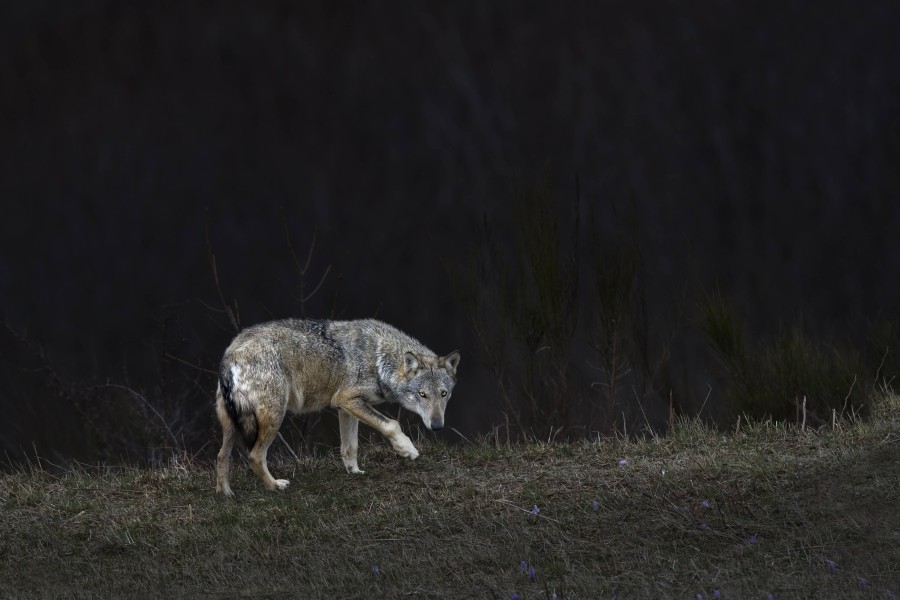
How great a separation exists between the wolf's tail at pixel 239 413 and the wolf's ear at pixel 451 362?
5.09 ft

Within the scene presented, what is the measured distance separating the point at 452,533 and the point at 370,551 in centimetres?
56

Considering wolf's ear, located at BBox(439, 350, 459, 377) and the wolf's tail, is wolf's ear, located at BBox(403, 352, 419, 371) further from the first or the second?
the wolf's tail

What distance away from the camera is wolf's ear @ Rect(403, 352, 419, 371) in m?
8.81

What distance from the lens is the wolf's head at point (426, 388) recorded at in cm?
879

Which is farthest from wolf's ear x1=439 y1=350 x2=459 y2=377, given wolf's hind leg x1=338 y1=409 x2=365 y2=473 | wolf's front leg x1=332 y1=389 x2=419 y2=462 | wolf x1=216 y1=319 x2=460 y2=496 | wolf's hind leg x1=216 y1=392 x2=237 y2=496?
wolf's hind leg x1=216 y1=392 x2=237 y2=496

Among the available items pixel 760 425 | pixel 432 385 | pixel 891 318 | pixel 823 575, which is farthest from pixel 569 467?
pixel 891 318

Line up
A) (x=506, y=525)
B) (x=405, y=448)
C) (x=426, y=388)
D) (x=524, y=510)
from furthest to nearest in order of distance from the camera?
(x=426, y=388) < (x=405, y=448) < (x=524, y=510) < (x=506, y=525)

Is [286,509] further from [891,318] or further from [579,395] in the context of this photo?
[891,318]

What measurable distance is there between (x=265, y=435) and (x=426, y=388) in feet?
4.17

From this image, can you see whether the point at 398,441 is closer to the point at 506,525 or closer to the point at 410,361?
the point at 410,361

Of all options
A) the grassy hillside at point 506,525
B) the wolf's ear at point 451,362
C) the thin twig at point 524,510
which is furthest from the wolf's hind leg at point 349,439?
the thin twig at point 524,510

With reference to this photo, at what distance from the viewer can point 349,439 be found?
9.02 meters

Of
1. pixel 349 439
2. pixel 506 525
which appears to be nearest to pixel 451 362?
pixel 349 439

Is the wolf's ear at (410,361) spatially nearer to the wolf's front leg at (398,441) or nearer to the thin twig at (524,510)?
the wolf's front leg at (398,441)
